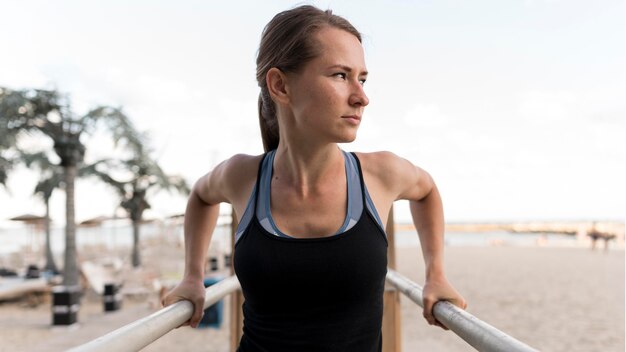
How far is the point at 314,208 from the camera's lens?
44.4 inches

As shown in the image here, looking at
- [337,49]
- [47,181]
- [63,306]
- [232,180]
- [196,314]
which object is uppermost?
[337,49]

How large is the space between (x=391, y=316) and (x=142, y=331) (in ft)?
4.62

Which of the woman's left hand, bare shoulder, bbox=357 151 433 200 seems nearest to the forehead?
bare shoulder, bbox=357 151 433 200

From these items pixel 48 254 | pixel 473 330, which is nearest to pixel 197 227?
pixel 473 330

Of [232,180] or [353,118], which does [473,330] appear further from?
[232,180]

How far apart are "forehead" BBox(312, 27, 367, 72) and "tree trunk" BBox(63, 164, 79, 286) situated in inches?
495

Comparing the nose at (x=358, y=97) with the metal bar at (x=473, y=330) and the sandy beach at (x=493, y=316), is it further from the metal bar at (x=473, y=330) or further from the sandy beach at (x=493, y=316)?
the sandy beach at (x=493, y=316)

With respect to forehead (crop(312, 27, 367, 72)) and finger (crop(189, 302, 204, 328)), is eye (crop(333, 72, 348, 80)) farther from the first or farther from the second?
finger (crop(189, 302, 204, 328))

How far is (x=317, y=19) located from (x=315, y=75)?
14 cm

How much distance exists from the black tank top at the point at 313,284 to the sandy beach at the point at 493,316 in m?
6.33

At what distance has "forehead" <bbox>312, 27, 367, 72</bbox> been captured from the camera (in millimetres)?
1056

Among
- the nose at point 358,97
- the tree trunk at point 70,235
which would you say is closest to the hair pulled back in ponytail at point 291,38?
the nose at point 358,97

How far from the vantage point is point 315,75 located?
105 centimetres

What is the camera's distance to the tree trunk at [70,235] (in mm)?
12109
